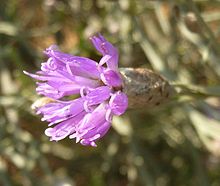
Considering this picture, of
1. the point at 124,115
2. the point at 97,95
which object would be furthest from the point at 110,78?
the point at 124,115

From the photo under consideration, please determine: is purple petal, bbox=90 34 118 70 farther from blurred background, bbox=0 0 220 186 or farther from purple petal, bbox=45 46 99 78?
blurred background, bbox=0 0 220 186

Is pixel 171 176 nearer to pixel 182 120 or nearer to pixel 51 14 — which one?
pixel 182 120

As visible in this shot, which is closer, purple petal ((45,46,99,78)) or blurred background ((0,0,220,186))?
purple petal ((45,46,99,78))

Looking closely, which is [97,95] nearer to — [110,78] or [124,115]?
[110,78]

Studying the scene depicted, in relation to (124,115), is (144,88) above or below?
above

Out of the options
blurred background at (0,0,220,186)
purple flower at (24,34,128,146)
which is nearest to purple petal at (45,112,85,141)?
purple flower at (24,34,128,146)

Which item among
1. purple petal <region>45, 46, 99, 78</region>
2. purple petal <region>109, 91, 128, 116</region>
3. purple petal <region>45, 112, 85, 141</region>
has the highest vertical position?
purple petal <region>45, 46, 99, 78</region>

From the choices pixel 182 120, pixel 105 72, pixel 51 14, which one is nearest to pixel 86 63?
pixel 105 72
